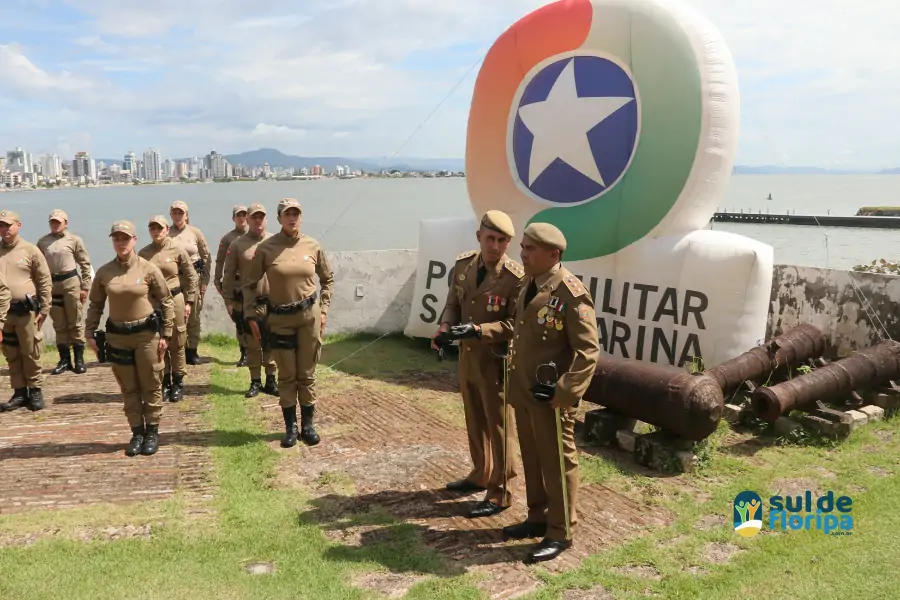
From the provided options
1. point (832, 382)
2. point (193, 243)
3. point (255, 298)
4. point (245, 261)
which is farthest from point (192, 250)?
point (832, 382)

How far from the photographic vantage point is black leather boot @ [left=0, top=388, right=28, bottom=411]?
659 centimetres

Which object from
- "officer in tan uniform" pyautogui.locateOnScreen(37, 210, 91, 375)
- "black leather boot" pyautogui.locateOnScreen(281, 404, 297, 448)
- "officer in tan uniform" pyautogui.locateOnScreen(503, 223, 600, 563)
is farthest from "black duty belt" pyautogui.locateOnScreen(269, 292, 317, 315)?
"officer in tan uniform" pyautogui.locateOnScreen(37, 210, 91, 375)

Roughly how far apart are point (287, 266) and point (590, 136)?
3.67 m

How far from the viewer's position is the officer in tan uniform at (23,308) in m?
6.36

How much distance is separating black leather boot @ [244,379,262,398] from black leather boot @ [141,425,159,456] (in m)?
1.60

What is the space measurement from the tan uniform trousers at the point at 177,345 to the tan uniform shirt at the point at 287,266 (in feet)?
5.03

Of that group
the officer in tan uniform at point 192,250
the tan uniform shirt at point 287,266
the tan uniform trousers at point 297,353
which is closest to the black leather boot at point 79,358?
the officer in tan uniform at point 192,250

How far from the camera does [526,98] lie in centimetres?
782

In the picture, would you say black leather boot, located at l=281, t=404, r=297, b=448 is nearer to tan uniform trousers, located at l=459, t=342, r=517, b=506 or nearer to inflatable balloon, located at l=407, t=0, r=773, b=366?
tan uniform trousers, located at l=459, t=342, r=517, b=506

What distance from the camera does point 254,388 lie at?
7195 mm

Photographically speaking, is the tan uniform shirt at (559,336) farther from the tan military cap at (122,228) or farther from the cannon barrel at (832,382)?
the tan military cap at (122,228)

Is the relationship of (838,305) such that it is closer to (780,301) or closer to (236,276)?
(780,301)

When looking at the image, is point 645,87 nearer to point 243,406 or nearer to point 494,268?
point 494,268

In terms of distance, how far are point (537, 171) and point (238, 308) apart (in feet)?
12.3
